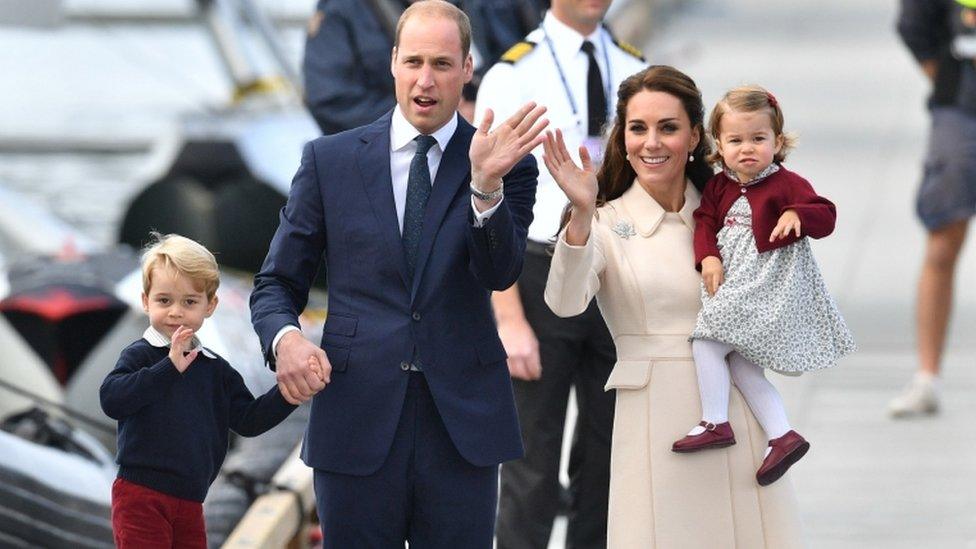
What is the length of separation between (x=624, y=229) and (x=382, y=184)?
0.59 metres

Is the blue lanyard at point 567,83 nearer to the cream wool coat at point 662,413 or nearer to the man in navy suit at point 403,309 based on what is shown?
the cream wool coat at point 662,413

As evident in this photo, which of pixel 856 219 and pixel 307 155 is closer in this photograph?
pixel 307 155

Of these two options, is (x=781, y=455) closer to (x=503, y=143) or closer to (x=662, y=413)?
(x=662, y=413)

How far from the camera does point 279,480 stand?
7.67 metres

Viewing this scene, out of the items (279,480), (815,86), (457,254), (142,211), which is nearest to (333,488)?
(457,254)

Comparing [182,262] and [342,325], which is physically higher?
[182,262]

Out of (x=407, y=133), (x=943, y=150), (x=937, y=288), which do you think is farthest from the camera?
(x=937, y=288)

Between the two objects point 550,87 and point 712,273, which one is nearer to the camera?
point 712,273

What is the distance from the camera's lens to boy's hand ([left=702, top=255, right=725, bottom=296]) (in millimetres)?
5035

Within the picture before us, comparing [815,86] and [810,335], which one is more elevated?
[810,335]

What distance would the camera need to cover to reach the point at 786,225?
16.2 ft

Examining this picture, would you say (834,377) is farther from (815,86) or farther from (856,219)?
(815,86)

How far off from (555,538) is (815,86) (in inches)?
578

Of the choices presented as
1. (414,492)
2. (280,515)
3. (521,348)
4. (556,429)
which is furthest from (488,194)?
(280,515)
